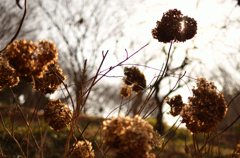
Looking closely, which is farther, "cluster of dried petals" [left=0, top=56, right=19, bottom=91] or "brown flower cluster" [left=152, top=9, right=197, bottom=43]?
"brown flower cluster" [left=152, top=9, right=197, bottom=43]

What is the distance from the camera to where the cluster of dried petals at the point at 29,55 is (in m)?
0.64

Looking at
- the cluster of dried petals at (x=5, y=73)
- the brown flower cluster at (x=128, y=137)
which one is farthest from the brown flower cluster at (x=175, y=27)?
the cluster of dried petals at (x=5, y=73)

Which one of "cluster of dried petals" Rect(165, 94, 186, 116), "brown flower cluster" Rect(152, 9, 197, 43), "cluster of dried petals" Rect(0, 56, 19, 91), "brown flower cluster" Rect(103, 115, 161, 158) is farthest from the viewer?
"cluster of dried petals" Rect(165, 94, 186, 116)

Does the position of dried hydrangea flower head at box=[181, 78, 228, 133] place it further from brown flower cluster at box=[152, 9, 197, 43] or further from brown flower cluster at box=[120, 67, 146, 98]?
brown flower cluster at box=[120, 67, 146, 98]

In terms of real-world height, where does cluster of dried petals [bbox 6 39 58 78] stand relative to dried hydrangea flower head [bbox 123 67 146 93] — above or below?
below

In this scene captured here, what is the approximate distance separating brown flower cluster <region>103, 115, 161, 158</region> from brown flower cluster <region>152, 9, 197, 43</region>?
32.4 inches

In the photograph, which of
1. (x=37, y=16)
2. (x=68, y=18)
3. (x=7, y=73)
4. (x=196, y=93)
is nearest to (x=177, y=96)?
(x=196, y=93)

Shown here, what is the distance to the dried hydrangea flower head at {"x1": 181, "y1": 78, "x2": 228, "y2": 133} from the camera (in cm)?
74

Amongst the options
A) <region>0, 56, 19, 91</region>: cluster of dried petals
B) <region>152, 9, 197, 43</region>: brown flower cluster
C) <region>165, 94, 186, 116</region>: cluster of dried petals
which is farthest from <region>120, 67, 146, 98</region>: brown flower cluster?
<region>0, 56, 19, 91</region>: cluster of dried petals

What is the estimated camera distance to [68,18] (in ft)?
35.4

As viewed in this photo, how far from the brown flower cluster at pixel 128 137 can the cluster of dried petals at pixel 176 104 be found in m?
0.97

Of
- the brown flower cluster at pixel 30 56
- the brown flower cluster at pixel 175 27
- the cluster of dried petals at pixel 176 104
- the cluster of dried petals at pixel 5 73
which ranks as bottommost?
the cluster of dried petals at pixel 176 104

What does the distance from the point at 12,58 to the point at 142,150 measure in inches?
22.9

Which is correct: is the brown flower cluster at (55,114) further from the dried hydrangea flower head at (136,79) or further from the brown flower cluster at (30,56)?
the dried hydrangea flower head at (136,79)
